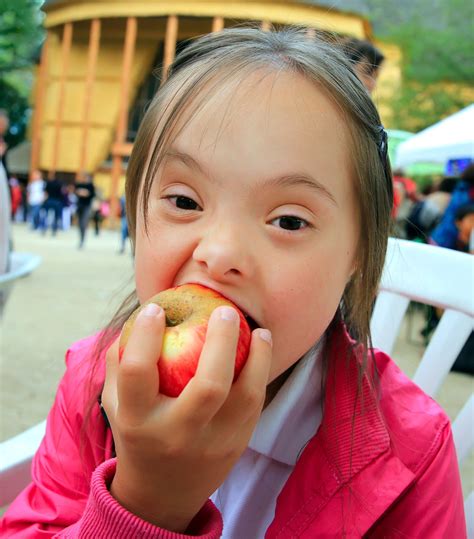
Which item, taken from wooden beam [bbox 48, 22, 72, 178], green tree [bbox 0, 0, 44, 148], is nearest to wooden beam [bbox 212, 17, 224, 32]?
wooden beam [bbox 48, 22, 72, 178]

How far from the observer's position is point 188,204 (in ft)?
3.30

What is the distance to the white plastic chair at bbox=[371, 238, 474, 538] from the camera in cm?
149

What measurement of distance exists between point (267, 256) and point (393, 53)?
74.1 feet

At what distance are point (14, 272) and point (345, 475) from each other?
6.05ft

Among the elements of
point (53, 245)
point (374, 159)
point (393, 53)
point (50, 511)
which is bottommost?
point (53, 245)

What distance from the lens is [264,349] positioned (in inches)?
31.9

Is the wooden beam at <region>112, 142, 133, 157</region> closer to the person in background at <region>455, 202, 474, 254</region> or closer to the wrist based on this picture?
the person in background at <region>455, 202, 474, 254</region>

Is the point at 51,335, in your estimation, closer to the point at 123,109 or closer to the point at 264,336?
the point at 264,336

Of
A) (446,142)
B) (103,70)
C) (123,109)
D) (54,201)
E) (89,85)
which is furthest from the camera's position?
(103,70)

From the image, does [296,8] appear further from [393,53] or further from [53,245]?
[53,245]

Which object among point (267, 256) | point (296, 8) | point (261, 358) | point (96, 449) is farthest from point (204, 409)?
point (296, 8)

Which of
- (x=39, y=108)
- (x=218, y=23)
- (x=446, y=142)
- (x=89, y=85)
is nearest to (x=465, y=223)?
(x=446, y=142)

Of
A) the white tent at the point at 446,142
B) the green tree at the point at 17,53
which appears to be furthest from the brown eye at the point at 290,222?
the green tree at the point at 17,53

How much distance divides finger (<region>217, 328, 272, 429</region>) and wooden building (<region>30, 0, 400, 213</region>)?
20.3 metres
